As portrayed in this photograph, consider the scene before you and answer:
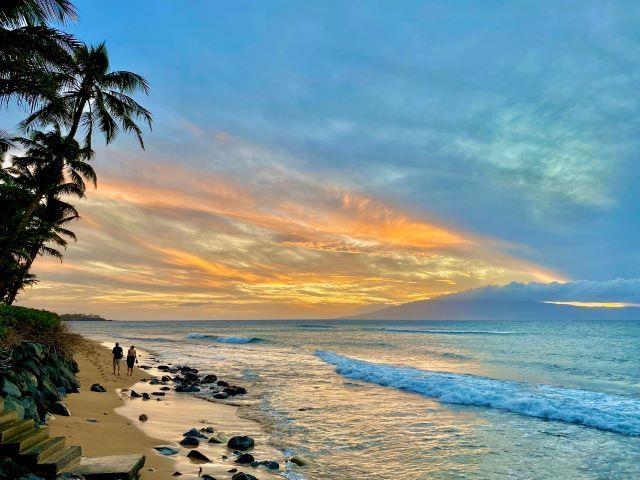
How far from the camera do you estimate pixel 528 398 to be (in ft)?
69.2

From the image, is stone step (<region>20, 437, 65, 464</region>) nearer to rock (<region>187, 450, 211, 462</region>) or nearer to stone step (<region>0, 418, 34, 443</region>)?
stone step (<region>0, 418, 34, 443</region>)

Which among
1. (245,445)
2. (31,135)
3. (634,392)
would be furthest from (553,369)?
(31,135)

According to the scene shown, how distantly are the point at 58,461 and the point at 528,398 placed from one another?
66.7ft

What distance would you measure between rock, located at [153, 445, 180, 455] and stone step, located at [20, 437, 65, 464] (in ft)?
11.8

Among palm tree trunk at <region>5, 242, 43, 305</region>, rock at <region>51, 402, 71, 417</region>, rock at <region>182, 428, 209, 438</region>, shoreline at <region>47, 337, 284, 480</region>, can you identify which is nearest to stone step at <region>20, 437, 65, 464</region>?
shoreline at <region>47, 337, 284, 480</region>

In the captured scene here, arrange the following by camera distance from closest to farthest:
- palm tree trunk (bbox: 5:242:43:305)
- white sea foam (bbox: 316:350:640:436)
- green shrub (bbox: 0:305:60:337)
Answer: green shrub (bbox: 0:305:60:337) → white sea foam (bbox: 316:350:640:436) → palm tree trunk (bbox: 5:242:43:305)

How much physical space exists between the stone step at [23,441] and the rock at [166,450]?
3.93 metres

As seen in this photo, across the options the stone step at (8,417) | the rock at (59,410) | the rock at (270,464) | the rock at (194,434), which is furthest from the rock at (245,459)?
the rock at (59,410)

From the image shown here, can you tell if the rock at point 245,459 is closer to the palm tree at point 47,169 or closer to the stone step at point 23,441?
the stone step at point 23,441

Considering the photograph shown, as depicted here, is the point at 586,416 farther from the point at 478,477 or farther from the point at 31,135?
the point at 31,135

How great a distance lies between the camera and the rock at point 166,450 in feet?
37.6

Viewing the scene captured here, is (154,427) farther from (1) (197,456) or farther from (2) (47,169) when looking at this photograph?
(2) (47,169)

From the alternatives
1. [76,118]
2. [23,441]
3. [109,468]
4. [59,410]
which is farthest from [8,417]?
[76,118]

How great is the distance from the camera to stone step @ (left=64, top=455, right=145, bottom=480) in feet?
26.0
